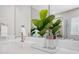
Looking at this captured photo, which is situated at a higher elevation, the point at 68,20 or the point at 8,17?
the point at 8,17

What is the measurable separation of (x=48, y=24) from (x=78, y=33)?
316 millimetres

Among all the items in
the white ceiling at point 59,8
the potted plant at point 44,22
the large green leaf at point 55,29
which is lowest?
the large green leaf at point 55,29

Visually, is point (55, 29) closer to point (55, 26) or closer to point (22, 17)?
point (55, 26)

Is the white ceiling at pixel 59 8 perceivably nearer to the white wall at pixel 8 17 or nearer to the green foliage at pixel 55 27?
the green foliage at pixel 55 27

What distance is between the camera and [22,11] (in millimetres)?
1729

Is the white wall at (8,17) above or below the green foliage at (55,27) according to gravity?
above

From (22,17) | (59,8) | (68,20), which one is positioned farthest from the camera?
(22,17)

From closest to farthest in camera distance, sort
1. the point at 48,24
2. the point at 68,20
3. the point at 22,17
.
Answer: the point at 48,24 → the point at 68,20 → the point at 22,17

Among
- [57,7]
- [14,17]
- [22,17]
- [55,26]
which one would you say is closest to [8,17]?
[14,17]

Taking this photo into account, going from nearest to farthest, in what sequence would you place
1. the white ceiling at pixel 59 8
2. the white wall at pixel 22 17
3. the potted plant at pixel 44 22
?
the potted plant at pixel 44 22 → the white ceiling at pixel 59 8 → the white wall at pixel 22 17

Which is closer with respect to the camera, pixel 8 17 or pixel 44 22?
pixel 44 22

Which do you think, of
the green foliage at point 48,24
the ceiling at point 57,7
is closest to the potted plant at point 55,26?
the green foliage at point 48,24

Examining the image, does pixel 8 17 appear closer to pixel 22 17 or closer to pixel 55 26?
pixel 22 17
